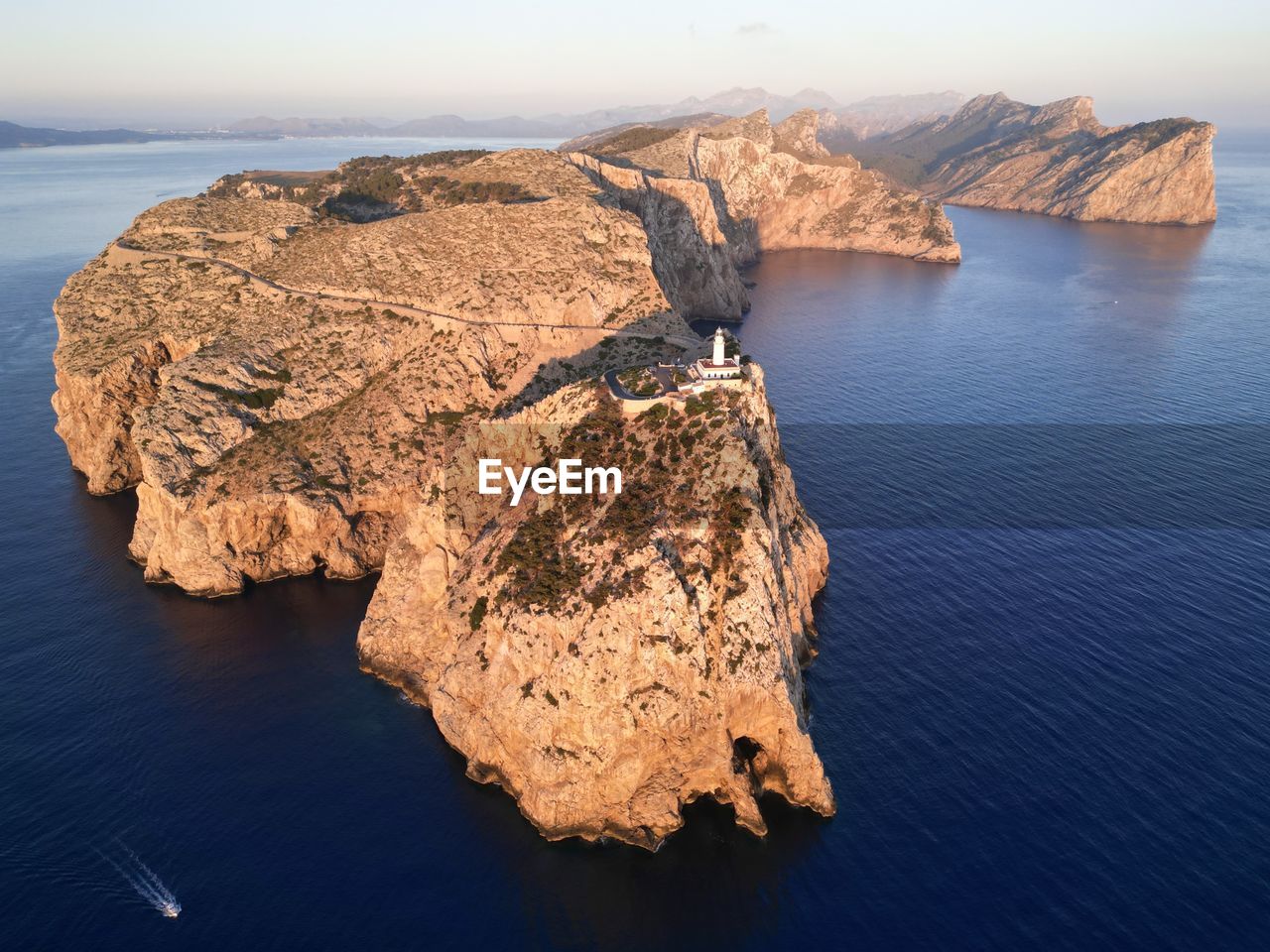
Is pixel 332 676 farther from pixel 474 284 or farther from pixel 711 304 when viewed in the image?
pixel 711 304

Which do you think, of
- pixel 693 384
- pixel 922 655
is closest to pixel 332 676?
pixel 693 384

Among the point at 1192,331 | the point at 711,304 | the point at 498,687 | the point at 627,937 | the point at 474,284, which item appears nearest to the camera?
the point at 627,937

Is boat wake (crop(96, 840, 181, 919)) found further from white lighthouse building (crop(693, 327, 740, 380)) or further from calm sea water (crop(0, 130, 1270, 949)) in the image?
white lighthouse building (crop(693, 327, 740, 380))

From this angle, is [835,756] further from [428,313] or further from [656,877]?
[428,313]

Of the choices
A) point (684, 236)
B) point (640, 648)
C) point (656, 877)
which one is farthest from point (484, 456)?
point (684, 236)

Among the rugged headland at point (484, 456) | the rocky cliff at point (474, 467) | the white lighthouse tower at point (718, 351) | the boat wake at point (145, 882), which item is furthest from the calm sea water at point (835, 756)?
the white lighthouse tower at point (718, 351)

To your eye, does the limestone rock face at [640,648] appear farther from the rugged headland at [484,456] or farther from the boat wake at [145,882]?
the boat wake at [145,882]
